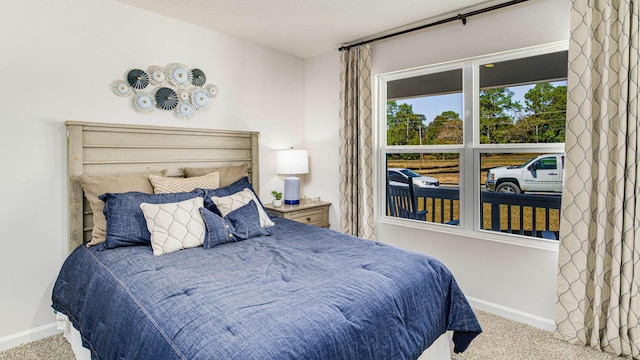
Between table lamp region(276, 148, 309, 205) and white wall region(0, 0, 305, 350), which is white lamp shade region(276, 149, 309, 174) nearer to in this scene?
table lamp region(276, 148, 309, 205)

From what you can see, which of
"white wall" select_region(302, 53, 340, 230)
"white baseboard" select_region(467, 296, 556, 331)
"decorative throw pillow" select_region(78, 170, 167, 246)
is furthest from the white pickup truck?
"decorative throw pillow" select_region(78, 170, 167, 246)

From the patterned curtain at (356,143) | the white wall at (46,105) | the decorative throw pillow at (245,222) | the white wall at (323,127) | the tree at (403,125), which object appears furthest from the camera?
the white wall at (323,127)

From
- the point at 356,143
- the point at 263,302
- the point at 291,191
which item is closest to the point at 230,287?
the point at 263,302

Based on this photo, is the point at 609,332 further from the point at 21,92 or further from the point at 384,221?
the point at 21,92

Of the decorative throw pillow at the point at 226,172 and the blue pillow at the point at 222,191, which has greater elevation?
the decorative throw pillow at the point at 226,172

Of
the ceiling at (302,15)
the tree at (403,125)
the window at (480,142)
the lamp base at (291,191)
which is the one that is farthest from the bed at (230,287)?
the tree at (403,125)

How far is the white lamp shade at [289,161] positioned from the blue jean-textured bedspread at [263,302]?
1422mm

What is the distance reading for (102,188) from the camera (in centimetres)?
241

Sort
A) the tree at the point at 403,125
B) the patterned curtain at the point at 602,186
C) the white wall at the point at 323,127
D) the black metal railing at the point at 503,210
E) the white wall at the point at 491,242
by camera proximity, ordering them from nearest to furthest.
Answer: the patterned curtain at the point at 602,186
the white wall at the point at 491,242
the black metal railing at the point at 503,210
the tree at the point at 403,125
the white wall at the point at 323,127

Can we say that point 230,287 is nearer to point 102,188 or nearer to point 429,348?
point 429,348

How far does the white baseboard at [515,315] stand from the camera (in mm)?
2559

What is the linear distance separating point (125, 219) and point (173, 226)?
32 cm

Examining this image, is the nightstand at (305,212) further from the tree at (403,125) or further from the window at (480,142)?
the tree at (403,125)

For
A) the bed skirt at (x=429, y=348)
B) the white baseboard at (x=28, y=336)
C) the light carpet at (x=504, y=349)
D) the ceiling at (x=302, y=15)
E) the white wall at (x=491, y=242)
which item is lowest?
the light carpet at (x=504, y=349)
